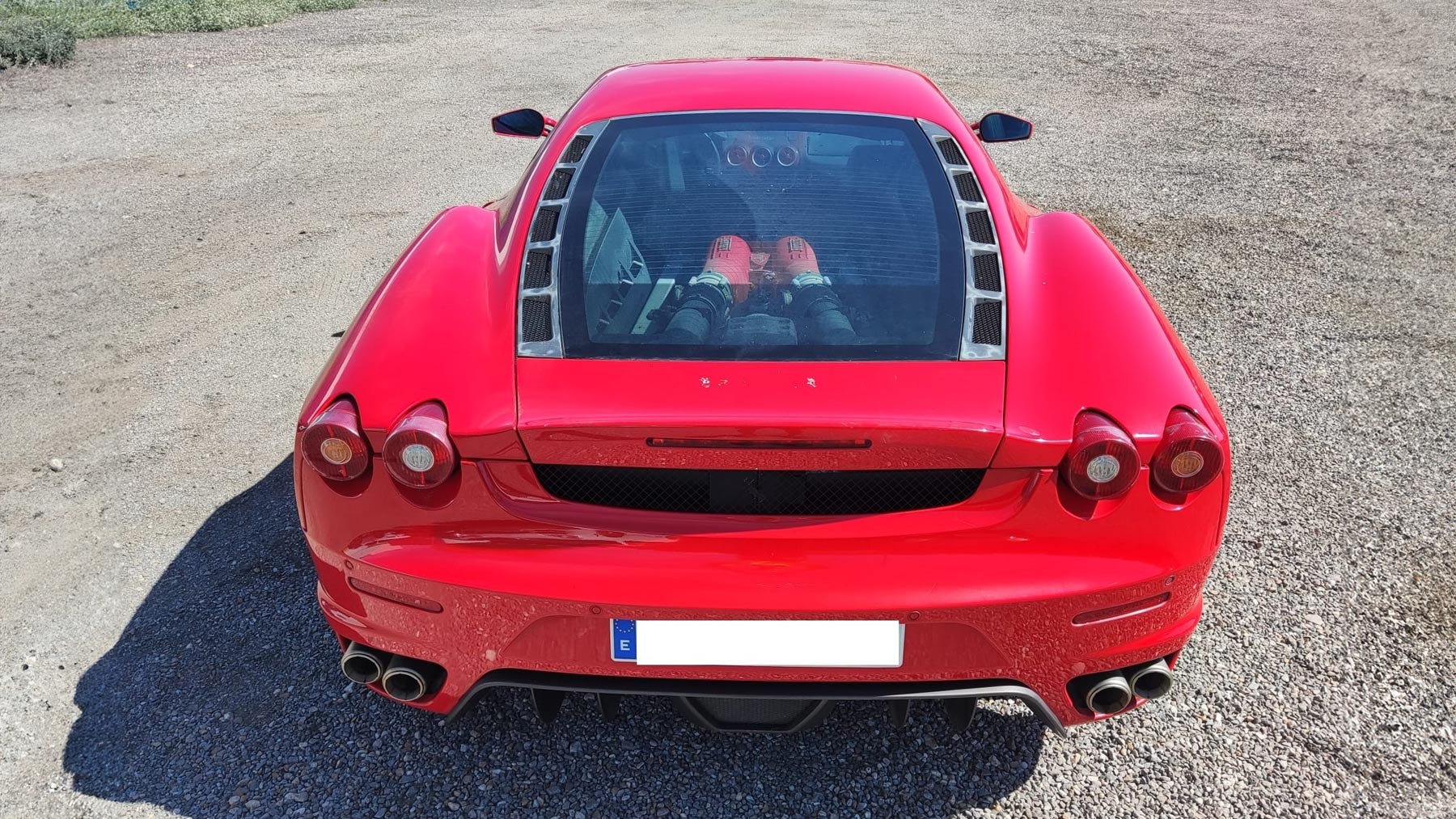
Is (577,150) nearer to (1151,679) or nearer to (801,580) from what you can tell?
(801,580)

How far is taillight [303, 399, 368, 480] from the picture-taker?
2.01 m

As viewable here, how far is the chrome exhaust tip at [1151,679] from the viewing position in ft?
6.89

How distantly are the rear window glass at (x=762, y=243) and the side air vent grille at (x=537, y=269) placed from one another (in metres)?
0.04

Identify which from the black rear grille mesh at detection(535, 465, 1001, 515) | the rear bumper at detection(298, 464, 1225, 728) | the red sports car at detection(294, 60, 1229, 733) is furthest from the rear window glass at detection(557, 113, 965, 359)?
the rear bumper at detection(298, 464, 1225, 728)

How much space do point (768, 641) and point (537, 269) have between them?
3.36ft

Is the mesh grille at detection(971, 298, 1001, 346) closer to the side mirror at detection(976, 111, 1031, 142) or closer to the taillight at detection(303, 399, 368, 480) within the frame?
the taillight at detection(303, 399, 368, 480)

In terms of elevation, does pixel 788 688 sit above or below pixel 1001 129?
below

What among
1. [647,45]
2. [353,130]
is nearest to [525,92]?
[353,130]

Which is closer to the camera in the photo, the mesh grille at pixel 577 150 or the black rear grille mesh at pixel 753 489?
the black rear grille mesh at pixel 753 489

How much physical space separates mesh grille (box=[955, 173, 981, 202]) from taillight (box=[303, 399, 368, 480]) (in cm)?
153

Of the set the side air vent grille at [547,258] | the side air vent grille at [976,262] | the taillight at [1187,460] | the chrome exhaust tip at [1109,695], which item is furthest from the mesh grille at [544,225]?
the chrome exhaust tip at [1109,695]

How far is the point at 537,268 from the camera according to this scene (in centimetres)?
239

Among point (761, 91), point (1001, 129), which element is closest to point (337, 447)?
point (761, 91)

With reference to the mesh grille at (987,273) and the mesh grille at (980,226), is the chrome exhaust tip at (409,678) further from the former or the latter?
the mesh grille at (980,226)
